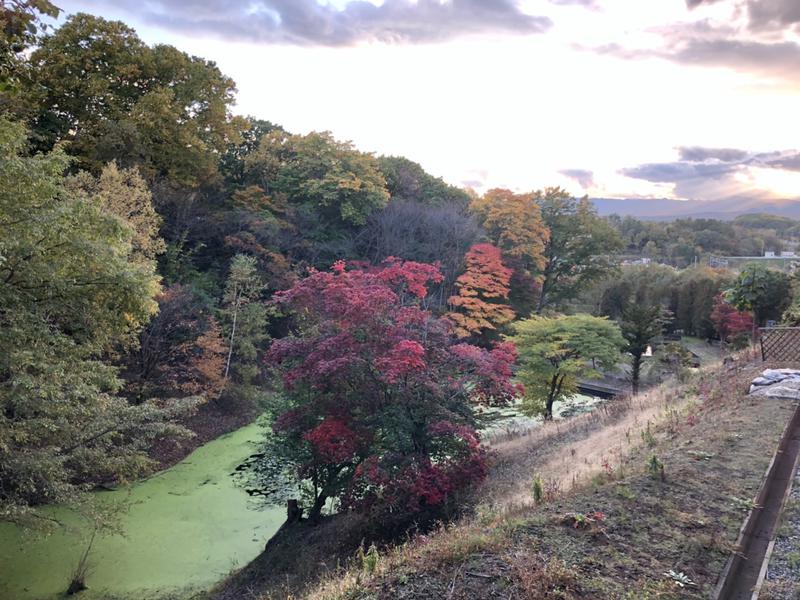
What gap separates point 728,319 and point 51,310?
25.0 m

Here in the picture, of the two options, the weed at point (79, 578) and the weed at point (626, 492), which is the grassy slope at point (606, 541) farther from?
the weed at point (79, 578)

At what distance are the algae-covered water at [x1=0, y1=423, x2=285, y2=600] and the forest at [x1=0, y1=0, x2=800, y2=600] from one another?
88 cm

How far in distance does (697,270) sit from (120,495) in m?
33.8

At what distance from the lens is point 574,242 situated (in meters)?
27.8

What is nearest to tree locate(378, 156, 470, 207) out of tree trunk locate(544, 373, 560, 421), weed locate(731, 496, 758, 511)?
tree trunk locate(544, 373, 560, 421)

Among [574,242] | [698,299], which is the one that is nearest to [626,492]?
[574,242]

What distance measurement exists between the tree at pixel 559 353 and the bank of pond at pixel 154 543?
335 inches

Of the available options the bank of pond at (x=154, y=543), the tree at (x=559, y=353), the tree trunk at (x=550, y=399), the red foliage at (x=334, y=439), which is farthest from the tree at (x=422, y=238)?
the red foliage at (x=334, y=439)

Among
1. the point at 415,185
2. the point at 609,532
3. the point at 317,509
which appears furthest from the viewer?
the point at 415,185

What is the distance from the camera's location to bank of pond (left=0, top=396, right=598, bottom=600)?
772 centimetres

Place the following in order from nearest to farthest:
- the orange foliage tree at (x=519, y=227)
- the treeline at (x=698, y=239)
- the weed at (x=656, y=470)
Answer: the weed at (x=656, y=470), the orange foliage tree at (x=519, y=227), the treeline at (x=698, y=239)

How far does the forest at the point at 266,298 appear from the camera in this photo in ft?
22.6

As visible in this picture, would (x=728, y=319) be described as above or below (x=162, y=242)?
below

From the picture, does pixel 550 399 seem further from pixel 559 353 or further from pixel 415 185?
pixel 415 185
